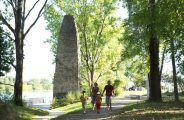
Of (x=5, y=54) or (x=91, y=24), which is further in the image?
(x=91, y=24)

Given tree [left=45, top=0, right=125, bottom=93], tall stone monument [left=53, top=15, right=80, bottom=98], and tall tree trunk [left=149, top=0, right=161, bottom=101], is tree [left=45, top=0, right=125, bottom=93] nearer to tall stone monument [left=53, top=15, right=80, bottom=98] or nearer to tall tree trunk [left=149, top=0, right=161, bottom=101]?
tall stone monument [left=53, top=15, right=80, bottom=98]

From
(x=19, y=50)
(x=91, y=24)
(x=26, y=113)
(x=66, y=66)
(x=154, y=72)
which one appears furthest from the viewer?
(x=91, y=24)

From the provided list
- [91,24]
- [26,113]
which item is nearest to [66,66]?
[91,24]

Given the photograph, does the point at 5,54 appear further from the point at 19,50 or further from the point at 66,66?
the point at 66,66

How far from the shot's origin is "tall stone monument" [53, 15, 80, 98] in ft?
146

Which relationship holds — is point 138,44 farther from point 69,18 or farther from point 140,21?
point 69,18

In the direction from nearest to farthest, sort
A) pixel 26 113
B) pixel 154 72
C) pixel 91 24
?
pixel 26 113 → pixel 154 72 → pixel 91 24

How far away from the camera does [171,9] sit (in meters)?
21.6

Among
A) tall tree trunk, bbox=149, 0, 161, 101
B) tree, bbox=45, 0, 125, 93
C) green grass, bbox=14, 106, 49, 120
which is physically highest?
tree, bbox=45, 0, 125, 93

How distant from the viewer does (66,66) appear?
44.5 m

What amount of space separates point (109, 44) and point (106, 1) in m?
8.85

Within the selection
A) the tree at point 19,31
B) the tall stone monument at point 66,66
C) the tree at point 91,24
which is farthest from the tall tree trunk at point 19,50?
the tree at point 91,24

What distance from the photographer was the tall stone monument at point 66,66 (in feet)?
146

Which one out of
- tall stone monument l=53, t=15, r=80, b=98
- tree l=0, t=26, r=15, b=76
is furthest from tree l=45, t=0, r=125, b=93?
tree l=0, t=26, r=15, b=76
